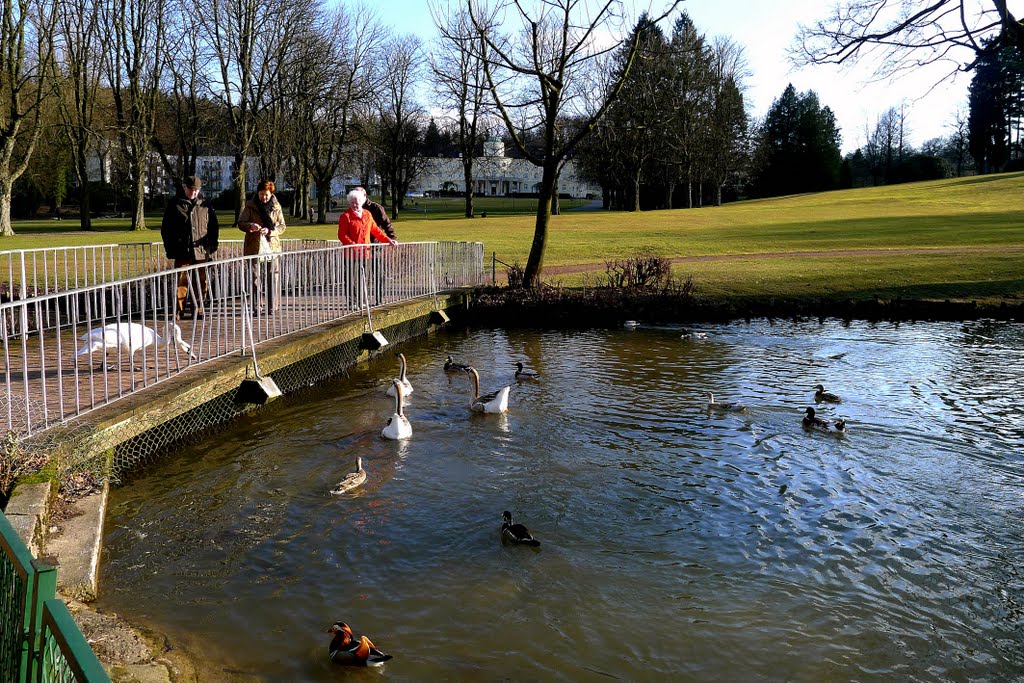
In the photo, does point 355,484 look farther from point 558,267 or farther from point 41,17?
point 41,17

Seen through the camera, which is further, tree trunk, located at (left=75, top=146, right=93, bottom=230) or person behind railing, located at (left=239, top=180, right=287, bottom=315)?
tree trunk, located at (left=75, top=146, right=93, bottom=230)

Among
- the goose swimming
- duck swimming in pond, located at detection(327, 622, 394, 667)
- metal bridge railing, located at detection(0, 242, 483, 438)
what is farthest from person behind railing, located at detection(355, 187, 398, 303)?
duck swimming in pond, located at detection(327, 622, 394, 667)

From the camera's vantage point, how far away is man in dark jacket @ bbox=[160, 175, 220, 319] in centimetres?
1348

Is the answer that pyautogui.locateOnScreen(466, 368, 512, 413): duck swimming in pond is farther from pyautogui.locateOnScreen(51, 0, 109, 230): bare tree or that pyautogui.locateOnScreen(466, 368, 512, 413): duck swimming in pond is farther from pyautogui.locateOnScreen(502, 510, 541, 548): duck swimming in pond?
pyautogui.locateOnScreen(51, 0, 109, 230): bare tree

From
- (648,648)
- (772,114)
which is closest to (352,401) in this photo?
(648,648)

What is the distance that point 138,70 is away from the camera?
4722 centimetres

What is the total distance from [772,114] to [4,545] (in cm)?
8814

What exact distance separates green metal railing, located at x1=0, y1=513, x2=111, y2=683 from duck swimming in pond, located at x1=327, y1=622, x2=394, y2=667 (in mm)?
2682

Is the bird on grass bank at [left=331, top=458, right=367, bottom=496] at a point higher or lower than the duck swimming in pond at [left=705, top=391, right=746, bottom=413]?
lower

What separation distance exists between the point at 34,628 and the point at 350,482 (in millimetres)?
6010

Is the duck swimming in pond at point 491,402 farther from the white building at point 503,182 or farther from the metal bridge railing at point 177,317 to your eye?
the white building at point 503,182

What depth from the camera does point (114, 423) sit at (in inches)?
322

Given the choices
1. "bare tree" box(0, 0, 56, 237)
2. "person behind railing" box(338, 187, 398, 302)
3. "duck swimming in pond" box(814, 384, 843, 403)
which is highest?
"bare tree" box(0, 0, 56, 237)

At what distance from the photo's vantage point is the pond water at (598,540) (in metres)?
5.73
